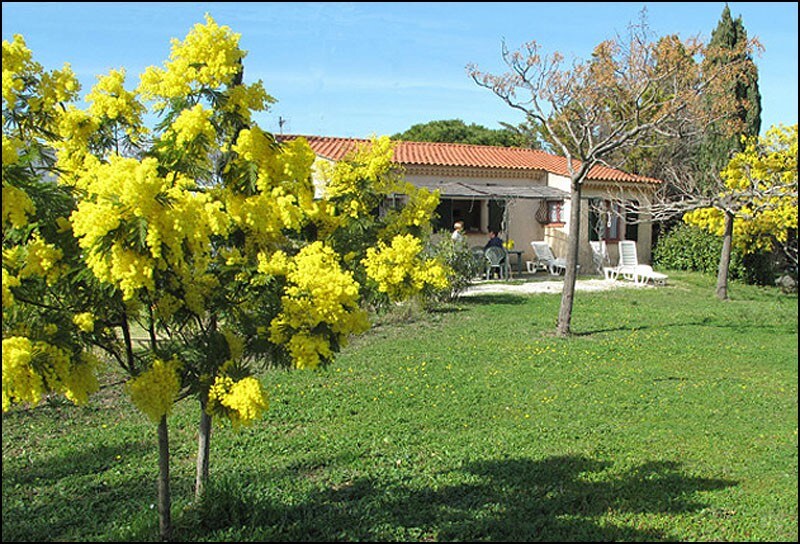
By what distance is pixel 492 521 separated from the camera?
13.4ft

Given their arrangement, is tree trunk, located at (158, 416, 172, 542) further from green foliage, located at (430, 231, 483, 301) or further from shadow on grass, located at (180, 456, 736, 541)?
green foliage, located at (430, 231, 483, 301)

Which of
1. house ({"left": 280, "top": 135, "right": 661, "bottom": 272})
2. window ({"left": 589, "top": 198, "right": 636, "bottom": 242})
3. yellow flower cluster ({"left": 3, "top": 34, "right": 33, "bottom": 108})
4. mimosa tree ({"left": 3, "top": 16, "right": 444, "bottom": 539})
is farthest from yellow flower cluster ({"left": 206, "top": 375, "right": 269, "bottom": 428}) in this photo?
window ({"left": 589, "top": 198, "right": 636, "bottom": 242})

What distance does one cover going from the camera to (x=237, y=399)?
295cm

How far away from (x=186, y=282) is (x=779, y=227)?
14933 mm

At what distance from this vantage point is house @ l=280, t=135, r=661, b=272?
65.6 ft

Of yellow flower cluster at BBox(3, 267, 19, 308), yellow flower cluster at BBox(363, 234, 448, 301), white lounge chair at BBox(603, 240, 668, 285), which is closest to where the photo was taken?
yellow flower cluster at BBox(3, 267, 19, 308)

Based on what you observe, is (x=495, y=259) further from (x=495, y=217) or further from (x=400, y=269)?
(x=400, y=269)

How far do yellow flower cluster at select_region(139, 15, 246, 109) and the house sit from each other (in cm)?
1618

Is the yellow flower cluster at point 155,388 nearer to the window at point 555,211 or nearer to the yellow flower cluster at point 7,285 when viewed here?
the yellow flower cluster at point 7,285

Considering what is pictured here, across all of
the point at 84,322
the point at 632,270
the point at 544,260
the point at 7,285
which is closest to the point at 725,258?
the point at 632,270

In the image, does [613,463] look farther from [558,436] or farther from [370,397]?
[370,397]

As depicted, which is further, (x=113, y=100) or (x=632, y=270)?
(x=632, y=270)

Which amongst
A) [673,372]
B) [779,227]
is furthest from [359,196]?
[779,227]

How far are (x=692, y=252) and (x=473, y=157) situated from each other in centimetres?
699
